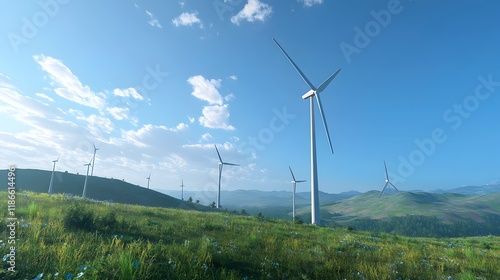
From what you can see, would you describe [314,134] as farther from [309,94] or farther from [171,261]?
[171,261]

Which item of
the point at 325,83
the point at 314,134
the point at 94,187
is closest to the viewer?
the point at 314,134

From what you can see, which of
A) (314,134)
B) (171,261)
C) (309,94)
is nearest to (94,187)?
(309,94)

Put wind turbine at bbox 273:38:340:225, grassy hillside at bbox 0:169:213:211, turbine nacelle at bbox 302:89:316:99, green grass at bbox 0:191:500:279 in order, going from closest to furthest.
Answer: green grass at bbox 0:191:500:279 < wind turbine at bbox 273:38:340:225 < turbine nacelle at bbox 302:89:316:99 < grassy hillside at bbox 0:169:213:211

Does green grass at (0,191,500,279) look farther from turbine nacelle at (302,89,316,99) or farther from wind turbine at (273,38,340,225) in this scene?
turbine nacelle at (302,89,316,99)

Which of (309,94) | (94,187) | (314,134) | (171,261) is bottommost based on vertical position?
(171,261)

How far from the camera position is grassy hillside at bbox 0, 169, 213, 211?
145875mm

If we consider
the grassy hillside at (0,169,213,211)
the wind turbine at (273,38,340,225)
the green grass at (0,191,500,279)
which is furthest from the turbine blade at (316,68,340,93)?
the grassy hillside at (0,169,213,211)

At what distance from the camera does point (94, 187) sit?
154 meters

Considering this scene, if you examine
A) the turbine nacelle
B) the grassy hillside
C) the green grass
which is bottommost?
the green grass

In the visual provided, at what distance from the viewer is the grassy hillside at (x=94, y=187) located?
5743 inches

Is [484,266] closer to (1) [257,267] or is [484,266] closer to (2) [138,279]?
(1) [257,267]

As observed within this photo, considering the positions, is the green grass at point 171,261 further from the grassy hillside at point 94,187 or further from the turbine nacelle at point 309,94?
A: the grassy hillside at point 94,187

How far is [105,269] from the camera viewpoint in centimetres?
540

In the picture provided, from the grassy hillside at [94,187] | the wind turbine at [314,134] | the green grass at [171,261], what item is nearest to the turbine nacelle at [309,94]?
the wind turbine at [314,134]
